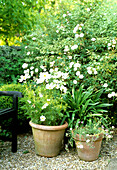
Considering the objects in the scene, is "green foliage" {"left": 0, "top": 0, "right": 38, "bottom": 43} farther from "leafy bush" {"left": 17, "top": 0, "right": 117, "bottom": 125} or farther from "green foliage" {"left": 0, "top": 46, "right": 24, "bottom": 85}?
"leafy bush" {"left": 17, "top": 0, "right": 117, "bottom": 125}

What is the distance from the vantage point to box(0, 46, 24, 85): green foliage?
436 centimetres

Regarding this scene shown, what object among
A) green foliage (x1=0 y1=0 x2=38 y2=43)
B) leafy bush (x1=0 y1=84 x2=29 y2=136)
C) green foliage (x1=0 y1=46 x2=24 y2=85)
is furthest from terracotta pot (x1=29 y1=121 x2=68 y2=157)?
green foliage (x1=0 y1=0 x2=38 y2=43)

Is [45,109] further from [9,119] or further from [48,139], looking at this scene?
[9,119]

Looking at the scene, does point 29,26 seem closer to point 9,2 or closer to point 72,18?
point 9,2

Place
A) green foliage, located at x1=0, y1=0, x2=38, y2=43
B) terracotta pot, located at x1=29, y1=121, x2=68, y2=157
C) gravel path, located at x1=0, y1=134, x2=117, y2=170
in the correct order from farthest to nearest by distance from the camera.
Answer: green foliage, located at x1=0, y1=0, x2=38, y2=43, terracotta pot, located at x1=29, y1=121, x2=68, y2=157, gravel path, located at x1=0, y1=134, x2=117, y2=170

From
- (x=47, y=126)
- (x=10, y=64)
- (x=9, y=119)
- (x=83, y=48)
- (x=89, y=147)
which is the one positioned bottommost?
(x=89, y=147)

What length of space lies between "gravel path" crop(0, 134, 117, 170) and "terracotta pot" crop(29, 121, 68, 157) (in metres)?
0.08

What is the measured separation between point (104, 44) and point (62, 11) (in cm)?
139

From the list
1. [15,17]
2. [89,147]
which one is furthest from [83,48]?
[15,17]

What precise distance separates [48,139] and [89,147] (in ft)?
1.70

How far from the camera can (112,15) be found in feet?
11.5

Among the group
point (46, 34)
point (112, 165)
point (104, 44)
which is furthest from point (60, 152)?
point (46, 34)

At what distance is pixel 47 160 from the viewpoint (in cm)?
241

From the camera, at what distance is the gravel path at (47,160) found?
2.25 m
